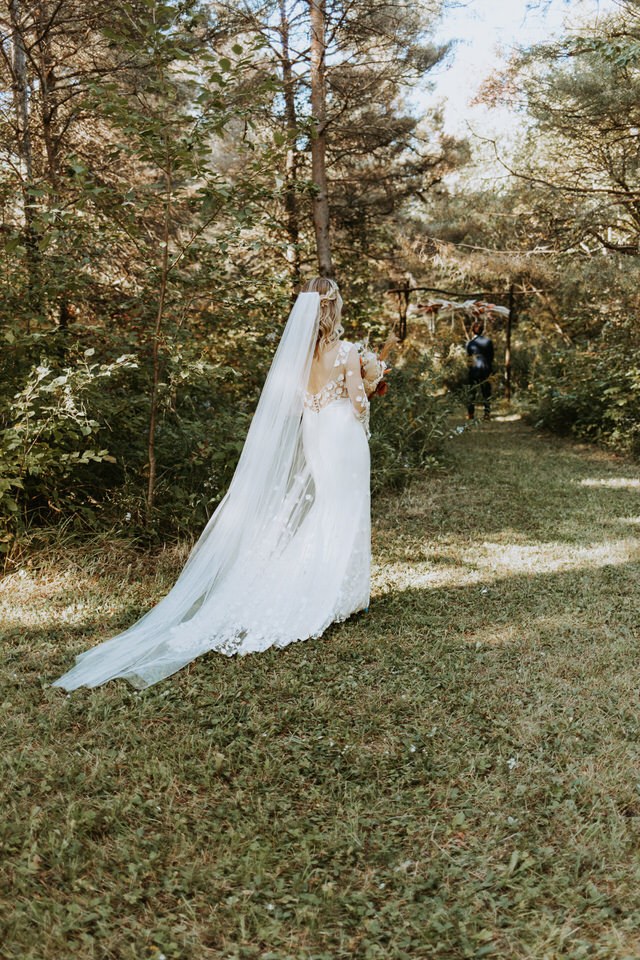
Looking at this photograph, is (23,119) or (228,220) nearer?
(23,119)


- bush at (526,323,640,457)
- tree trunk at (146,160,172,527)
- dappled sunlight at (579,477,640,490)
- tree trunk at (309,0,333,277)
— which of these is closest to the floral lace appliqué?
tree trunk at (146,160,172,527)

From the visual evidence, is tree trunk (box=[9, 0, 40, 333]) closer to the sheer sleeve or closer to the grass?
the grass

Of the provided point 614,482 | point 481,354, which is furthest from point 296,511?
point 481,354

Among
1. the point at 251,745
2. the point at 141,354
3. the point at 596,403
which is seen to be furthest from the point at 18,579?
the point at 596,403

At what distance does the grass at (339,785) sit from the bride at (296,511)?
280 millimetres

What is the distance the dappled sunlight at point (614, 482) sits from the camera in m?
7.88

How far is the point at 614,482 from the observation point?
810 cm

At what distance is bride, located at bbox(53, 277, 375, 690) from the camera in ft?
13.3

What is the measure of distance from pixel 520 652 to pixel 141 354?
3512 mm

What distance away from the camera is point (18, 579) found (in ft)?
15.1

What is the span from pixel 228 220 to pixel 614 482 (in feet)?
18.6

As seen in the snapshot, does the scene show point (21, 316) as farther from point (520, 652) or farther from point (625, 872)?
point (625, 872)

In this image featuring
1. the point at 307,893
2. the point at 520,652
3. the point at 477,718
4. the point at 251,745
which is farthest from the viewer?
the point at 520,652

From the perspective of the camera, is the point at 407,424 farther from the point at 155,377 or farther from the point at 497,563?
the point at 155,377
